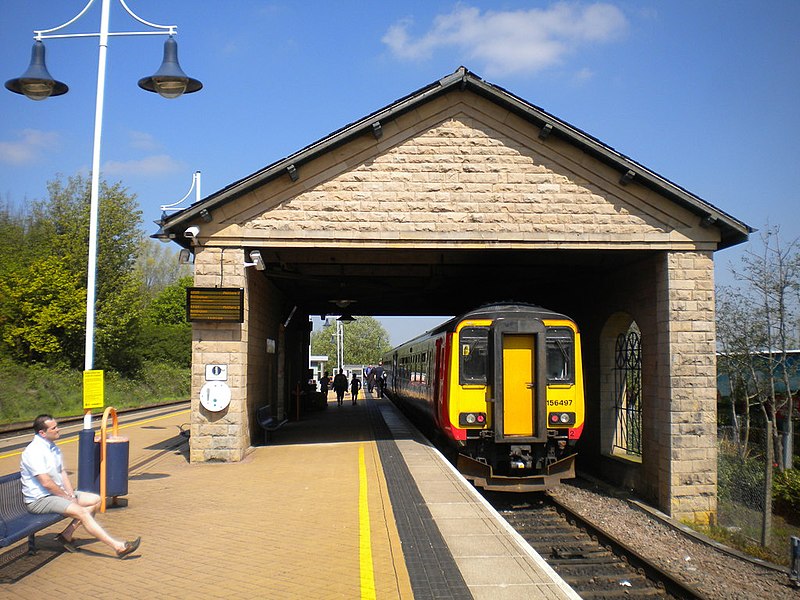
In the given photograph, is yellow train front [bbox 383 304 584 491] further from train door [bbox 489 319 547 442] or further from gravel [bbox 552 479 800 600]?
gravel [bbox 552 479 800 600]

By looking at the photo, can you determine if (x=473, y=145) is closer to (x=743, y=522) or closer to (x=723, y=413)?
(x=743, y=522)

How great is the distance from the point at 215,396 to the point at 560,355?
6136mm

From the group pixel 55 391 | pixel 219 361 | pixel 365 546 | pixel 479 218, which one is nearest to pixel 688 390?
pixel 479 218

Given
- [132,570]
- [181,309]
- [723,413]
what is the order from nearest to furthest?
[132,570] < [723,413] < [181,309]

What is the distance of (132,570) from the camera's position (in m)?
6.25

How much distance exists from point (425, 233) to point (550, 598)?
27.3ft

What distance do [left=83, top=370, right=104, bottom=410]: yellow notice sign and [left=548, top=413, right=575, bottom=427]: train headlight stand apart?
7422mm

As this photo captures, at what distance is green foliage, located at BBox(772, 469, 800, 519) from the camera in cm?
1409

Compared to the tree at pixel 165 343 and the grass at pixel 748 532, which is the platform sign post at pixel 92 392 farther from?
the tree at pixel 165 343

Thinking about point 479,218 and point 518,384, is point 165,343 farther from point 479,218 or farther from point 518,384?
point 518,384

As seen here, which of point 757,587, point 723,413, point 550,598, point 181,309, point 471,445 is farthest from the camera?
point 181,309

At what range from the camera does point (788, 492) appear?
1430cm

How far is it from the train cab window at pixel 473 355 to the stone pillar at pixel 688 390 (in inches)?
131

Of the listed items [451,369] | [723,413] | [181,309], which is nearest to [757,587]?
[451,369]
